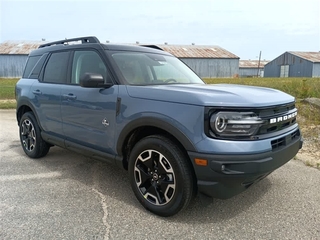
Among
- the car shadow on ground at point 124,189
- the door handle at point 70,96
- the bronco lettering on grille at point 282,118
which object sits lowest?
the car shadow on ground at point 124,189

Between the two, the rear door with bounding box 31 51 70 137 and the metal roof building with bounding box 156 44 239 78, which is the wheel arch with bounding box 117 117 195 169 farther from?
the metal roof building with bounding box 156 44 239 78

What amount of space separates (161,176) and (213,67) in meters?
47.6

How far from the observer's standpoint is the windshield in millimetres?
3327

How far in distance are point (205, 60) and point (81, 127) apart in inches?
1826

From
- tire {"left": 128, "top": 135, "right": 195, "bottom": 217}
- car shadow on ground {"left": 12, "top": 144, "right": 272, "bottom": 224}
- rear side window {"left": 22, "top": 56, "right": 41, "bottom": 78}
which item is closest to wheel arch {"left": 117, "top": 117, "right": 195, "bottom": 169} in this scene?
tire {"left": 128, "top": 135, "right": 195, "bottom": 217}

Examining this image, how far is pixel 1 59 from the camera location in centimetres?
4216

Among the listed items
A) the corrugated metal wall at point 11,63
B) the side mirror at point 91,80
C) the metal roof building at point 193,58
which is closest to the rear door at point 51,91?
the side mirror at point 91,80

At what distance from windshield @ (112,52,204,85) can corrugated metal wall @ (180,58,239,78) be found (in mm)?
43445

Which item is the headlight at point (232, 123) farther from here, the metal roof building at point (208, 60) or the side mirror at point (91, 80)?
the metal roof building at point (208, 60)

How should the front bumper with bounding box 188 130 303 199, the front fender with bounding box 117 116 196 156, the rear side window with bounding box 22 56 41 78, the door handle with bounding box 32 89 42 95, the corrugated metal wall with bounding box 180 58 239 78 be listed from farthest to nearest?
the corrugated metal wall with bounding box 180 58 239 78
the rear side window with bounding box 22 56 41 78
the door handle with bounding box 32 89 42 95
the front fender with bounding box 117 116 196 156
the front bumper with bounding box 188 130 303 199

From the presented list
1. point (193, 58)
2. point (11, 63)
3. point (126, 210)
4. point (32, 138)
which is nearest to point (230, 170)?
point (126, 210)

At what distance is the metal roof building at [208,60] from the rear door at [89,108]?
44.0 metres

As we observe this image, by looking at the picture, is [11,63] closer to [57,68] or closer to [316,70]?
[57,68]

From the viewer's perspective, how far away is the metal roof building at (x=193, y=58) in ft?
138
